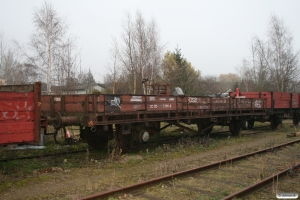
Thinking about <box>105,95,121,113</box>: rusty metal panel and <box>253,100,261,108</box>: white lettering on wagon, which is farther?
<box>253,100,261,108</box>: white lettering on wagon

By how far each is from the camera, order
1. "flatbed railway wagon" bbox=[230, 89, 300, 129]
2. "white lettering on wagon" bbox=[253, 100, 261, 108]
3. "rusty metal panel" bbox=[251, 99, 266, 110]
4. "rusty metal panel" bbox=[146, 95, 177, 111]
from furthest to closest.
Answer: "flatbed railway wagon" bbox=[230, 89, 300, 129] → "white lettering on wagon" bbox=[253, 100, 261, 108] → "rusty metal panel" bbox=[251, 99, 266, 110] → "rusty metal panel" bbox=[146, 95, 177, 111]

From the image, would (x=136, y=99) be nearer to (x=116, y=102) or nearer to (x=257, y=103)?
(x=116, y=102)

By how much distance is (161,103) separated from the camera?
10055 mm

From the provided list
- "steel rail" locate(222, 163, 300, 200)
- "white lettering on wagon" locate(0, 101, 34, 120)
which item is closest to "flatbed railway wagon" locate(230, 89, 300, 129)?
"steel rail" locate(222, 163, 300, 200)

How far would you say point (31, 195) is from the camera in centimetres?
546

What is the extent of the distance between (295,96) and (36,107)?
19.5 meters

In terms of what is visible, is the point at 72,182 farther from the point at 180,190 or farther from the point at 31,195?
the point at 180,190

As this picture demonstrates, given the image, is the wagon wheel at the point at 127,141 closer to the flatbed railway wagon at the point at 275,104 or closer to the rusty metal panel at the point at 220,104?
the rusty metal panel at the point at 220,104

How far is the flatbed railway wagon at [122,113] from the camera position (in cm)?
804

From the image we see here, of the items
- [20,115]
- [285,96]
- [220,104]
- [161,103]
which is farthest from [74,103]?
[285,96]

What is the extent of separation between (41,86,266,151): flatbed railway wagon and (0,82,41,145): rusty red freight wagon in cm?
88

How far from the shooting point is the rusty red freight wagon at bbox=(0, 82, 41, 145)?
5.76m

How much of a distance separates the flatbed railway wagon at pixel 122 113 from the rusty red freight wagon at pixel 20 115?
34.6 inches

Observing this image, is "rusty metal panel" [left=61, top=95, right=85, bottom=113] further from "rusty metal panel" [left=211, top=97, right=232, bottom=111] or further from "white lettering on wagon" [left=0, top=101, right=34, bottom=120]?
"rusty metal panel" [left=211, top=97, right=232, bottom=111]
